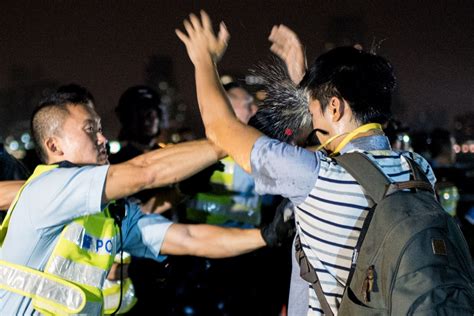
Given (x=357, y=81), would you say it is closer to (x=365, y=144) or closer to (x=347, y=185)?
(x=365, y=144)

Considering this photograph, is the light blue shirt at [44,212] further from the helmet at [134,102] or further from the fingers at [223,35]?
the helmet at [134,102]

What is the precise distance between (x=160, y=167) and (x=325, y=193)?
0.86 metres

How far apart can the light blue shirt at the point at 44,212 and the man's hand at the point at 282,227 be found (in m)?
0.87

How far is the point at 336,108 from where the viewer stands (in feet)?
7.34

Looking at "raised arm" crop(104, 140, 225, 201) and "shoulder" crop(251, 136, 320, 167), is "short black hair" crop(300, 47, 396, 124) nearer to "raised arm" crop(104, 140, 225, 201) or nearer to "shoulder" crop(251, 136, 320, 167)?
"shoulder" crop(251, 136, 320, 167)

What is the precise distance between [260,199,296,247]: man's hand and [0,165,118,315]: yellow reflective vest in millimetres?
780

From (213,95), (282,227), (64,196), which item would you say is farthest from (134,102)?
(213,95)

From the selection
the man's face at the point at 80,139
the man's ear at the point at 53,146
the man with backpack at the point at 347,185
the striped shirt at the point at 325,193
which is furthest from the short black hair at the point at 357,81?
the man's ear at the point at 53,146

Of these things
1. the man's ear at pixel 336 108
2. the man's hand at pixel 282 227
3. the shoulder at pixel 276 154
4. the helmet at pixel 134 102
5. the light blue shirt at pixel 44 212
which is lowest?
the man's hand at pixel 282 227

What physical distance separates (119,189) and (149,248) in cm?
84

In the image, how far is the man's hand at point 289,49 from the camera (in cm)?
274

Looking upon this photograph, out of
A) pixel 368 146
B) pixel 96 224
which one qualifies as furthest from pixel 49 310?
pixel 368 146

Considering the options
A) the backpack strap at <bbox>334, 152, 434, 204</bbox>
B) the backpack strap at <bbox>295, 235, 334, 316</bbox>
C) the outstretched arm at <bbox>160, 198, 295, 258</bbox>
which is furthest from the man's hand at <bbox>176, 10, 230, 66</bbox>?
the outstretched arm at <bbox>160, 198, 295, 258</bbox>

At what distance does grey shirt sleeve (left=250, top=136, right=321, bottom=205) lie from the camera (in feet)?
6.80
